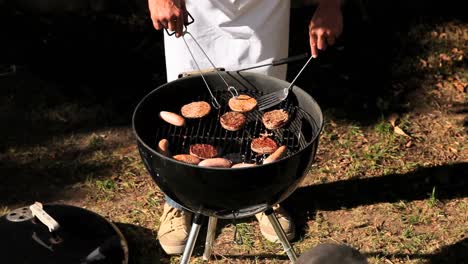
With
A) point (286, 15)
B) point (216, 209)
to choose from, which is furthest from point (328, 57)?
point (216, 209)

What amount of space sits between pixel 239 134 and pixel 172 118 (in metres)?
0.26

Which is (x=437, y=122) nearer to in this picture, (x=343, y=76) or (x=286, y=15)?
(x=343, y=76)

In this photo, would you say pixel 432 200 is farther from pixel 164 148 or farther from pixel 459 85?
pixel 164 148

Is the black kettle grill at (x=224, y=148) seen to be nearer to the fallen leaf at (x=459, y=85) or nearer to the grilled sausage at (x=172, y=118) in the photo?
the grilled sausage at (x=172, y=118)

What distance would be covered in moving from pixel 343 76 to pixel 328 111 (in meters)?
0.39

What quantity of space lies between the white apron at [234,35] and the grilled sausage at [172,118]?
49cm

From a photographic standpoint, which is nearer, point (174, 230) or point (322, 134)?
point (174, 230)

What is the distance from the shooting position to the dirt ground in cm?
332

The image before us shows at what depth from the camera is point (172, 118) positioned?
8.16 feet

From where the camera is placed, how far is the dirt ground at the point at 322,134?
10.9ft

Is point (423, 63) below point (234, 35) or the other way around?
below

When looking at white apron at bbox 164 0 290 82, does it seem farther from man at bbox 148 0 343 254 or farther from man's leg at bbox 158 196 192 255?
man's leg at bbox 158 196 192 255

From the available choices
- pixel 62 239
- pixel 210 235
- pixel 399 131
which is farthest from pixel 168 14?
pixel 399 131

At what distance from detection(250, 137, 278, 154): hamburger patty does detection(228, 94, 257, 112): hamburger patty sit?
140 millimetres
